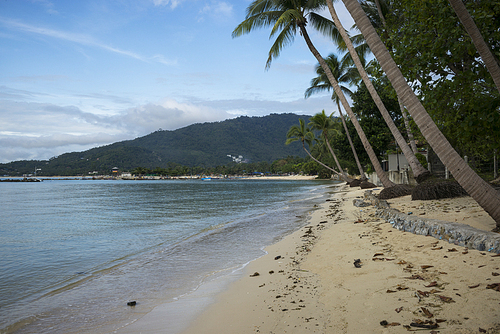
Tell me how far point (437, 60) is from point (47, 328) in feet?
29.4

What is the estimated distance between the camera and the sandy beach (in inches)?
108

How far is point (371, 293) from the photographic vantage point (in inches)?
138

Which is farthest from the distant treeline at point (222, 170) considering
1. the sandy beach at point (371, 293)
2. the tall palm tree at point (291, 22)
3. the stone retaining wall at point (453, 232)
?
the sandy beach at point (371, 293)

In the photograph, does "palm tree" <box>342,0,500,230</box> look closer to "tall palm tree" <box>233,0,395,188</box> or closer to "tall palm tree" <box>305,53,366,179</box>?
"tall palm tree" <box>233,0,395,188</box>

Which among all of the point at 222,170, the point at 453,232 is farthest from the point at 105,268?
the point at 222,170

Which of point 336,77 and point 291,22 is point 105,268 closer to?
point 291,22

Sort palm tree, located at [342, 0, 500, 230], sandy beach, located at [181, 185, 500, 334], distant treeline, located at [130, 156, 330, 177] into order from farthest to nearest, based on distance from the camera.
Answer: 1. distant treeline, located at [130, 156, 330, 177]
2. palm tree, located at [342, 0, 500, 230]
3. sandy beach, located at [181, 185, 500, 334]

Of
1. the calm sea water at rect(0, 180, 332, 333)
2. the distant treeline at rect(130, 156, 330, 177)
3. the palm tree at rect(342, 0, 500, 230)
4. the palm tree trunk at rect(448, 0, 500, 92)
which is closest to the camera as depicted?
the calm sea water at rect(0, 180, 332, 333)

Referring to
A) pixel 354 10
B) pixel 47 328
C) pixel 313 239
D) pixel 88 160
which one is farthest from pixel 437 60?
pixel 88 160

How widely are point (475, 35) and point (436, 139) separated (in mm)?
2103

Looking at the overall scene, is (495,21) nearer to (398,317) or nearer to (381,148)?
(398,317)

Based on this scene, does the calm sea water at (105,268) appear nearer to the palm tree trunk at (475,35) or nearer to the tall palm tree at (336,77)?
the palm tree trunk at (475,35)

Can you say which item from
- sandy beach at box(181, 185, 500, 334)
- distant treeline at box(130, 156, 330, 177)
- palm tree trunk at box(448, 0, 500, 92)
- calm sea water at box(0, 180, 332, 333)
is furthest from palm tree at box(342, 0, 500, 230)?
distant treeline at box(130, 156, 330, 177)

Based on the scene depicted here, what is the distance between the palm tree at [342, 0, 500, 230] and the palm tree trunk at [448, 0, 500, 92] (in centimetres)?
127
